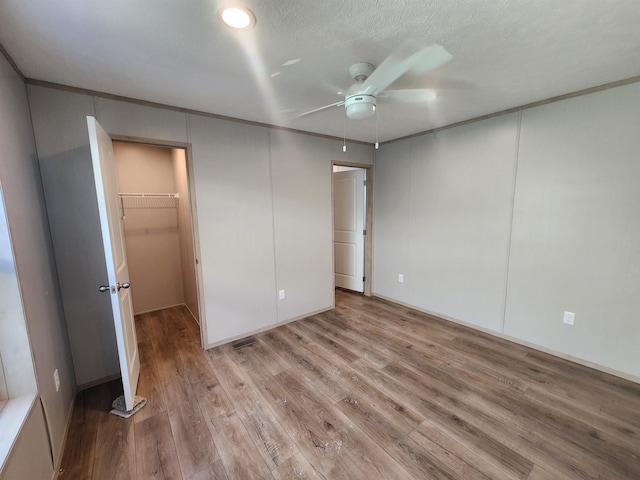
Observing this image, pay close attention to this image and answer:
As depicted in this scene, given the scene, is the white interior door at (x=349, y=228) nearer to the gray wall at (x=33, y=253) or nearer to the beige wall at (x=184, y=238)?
the beige wall at (x=184, y=238)

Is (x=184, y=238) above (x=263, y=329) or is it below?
above

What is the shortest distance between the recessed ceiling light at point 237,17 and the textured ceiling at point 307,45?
37 mm

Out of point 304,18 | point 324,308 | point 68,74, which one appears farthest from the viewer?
point 324,308

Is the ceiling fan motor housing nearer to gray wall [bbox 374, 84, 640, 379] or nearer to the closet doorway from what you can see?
gray wall [bbox 374, 84, 640, 379]

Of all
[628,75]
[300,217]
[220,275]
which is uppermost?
[628,75]

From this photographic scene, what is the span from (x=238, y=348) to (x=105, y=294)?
1.27m

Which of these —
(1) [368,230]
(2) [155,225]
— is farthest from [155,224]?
(1) [368,230]

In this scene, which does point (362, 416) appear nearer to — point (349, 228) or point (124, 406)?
point (124, 406)

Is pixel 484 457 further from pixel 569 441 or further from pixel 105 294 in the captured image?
pixel 105 294

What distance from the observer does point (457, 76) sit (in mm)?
1913

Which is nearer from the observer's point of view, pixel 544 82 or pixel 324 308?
pixel 544 82

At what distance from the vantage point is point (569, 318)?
243 cm

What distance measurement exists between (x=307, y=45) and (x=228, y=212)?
5.66 feet

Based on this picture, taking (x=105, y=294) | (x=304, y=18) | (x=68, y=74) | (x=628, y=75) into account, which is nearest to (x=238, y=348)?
(x=105, y=294)
